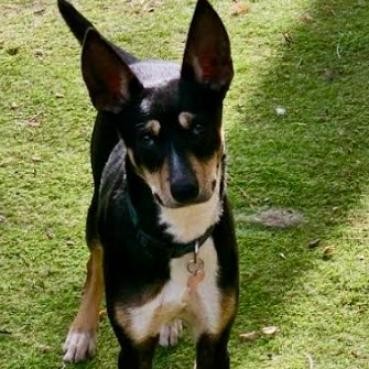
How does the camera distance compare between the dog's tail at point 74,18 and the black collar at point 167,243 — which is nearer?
the black collar at point 167,243

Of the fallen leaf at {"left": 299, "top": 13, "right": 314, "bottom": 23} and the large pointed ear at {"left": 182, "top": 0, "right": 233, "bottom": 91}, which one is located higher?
the large pointed ear at {"left": 182, "top": 0, "right": 233, "bottom": 91}

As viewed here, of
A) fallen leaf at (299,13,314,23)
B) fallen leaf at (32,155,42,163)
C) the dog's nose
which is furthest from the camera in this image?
fallen leaf at (299,13,314,23)

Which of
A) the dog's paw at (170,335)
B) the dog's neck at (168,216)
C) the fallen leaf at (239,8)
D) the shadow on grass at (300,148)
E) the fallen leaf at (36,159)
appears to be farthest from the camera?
the fallen leaf at (239,8)

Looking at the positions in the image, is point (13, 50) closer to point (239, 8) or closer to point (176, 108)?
point (239, 8)

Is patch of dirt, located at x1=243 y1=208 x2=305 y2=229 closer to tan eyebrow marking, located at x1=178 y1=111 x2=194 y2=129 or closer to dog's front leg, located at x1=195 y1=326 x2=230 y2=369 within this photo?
dog's front leg, located at x1=195 y1=326 x2=230 y2=369

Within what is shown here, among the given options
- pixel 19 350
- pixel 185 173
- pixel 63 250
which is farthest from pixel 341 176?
pixel 185 173

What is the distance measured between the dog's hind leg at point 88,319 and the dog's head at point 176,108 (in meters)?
1.09

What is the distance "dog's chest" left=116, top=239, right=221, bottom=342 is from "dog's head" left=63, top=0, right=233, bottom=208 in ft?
1.10

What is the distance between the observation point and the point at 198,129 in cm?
361

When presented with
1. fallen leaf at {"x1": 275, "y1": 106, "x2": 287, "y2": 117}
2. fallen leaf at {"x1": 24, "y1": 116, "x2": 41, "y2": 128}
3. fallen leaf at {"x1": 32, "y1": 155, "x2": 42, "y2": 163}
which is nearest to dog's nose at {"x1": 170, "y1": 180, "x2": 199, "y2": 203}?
fallen leaf at {"x1": 32, "y1": 155, "x2": 42, "y2": 163}

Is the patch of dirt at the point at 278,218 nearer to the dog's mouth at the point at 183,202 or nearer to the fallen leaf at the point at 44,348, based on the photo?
the fallen leaf at the point at 44,348

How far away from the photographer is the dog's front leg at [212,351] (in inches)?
160

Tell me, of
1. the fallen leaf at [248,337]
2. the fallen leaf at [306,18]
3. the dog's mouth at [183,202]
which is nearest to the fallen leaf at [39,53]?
the fallen leaf at [306,18]

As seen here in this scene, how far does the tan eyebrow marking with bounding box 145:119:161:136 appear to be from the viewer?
3604 millimetres
